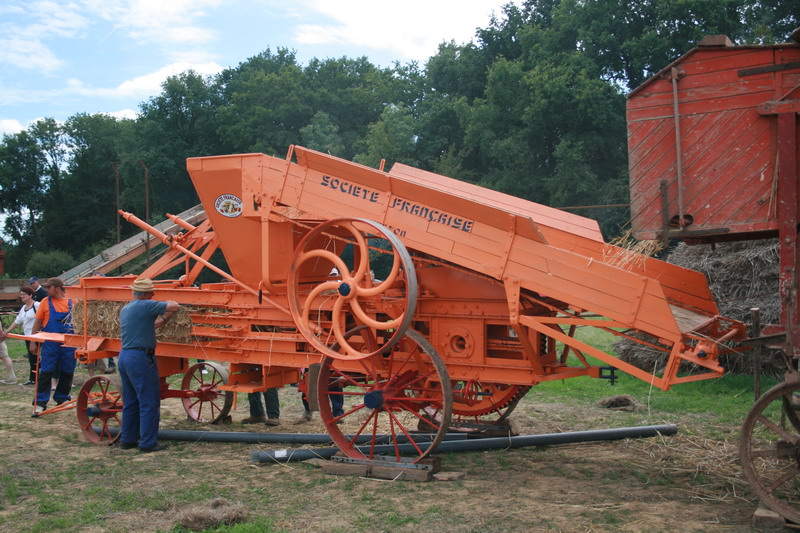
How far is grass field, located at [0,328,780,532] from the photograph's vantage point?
202 inches

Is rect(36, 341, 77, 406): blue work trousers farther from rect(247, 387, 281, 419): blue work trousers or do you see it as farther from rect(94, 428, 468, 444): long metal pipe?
rect(247, 387, 281, 419): blue work trousers

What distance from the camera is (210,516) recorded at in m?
5.06

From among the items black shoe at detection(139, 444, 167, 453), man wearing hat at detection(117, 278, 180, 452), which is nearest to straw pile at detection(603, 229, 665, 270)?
man wearing hat at detection(117, 278, 180, 452)

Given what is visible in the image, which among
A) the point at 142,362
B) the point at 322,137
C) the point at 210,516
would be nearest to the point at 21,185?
the point at 322,137

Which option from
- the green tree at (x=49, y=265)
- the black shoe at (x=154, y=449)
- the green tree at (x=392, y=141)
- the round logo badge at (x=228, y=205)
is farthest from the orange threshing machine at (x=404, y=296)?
the green tree at (x=49, y=265)

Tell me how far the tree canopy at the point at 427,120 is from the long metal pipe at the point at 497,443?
1672 centimetres

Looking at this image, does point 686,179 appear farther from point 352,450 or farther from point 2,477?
point 2,477

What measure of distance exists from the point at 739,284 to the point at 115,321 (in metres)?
8.83

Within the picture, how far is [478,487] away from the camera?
6.03 m

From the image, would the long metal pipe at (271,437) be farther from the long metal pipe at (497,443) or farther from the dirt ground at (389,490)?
the long metal pipe at (497,443)

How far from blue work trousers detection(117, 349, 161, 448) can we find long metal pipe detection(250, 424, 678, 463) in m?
1.29

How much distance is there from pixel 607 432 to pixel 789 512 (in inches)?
103

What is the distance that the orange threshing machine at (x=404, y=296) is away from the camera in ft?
19.0

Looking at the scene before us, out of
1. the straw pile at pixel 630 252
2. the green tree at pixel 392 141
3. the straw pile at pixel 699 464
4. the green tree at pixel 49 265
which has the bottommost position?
the straw pile at pixel 699 464
